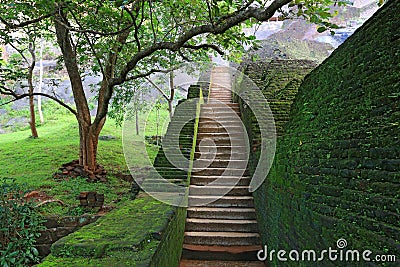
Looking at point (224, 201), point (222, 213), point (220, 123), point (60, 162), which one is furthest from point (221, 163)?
point (60, 162)

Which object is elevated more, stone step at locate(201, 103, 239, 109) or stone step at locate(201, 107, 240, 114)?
stone step at locate(201, 103, 239, 109)

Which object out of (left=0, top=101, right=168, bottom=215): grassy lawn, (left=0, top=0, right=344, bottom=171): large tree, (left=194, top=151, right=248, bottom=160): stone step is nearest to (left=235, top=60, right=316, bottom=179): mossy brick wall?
(left=194, top=151, right=248, bottom=160): stone step

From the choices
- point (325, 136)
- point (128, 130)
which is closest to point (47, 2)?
point (325, 136)

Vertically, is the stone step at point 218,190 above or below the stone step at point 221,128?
below

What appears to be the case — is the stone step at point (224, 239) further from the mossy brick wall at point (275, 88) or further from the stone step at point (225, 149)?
the stone step at point (225, 149)

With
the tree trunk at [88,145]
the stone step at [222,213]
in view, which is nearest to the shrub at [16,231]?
the stone step at [222,213]

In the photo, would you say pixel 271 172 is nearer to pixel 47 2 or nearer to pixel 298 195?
pixel 298 195

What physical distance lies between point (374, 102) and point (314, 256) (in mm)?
1261

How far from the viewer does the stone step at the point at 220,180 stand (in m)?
6.29

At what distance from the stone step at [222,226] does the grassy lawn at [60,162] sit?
229 centimetres

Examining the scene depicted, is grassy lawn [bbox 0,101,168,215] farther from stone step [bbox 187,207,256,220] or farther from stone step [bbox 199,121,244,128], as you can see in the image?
stone step [bbox 199,121,244,128]

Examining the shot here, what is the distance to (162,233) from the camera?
9.84 ft

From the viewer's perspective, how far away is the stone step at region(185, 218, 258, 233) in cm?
527

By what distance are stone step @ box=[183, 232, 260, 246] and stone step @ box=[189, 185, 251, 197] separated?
1.05 meters
